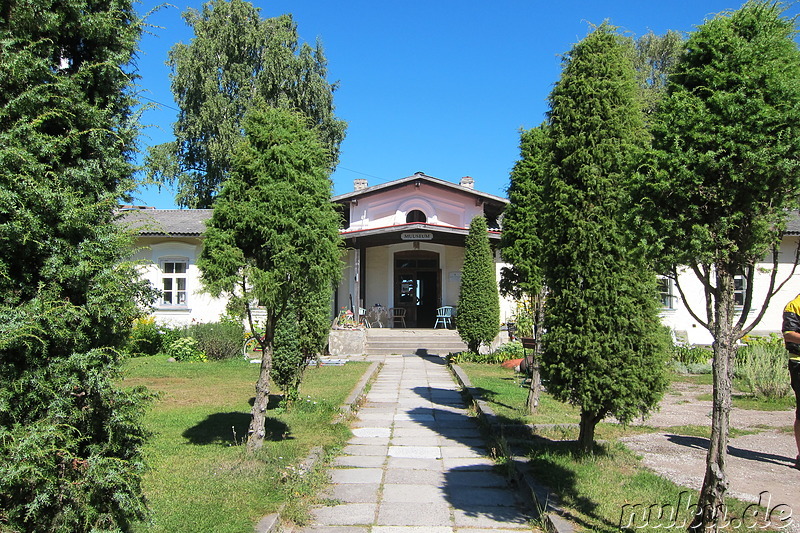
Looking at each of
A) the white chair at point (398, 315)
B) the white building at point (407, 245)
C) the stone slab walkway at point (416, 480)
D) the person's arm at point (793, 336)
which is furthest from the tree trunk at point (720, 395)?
the white chair at point (398, 315)

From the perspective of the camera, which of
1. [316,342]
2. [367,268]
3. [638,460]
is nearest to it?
[638,460]

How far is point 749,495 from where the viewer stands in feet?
16.2

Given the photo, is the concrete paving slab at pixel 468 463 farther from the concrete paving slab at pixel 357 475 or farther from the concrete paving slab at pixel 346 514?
the concrete paving slab at pixel 346 514

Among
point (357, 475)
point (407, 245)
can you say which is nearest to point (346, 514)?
point (357, 475)

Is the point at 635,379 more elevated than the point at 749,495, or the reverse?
the point at 635,379

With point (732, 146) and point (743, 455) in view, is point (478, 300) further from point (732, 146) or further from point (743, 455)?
point (732, 146)

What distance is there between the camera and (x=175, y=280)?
65.0 ft

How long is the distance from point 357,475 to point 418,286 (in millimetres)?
17751

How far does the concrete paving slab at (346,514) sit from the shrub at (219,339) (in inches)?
458

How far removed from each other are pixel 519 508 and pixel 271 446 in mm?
2859

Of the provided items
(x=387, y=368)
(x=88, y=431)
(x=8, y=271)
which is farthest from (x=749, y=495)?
(x=387, y=368)

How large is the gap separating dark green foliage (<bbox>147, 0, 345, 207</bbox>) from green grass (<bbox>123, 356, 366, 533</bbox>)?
19.6 m

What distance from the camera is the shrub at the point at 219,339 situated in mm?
16078

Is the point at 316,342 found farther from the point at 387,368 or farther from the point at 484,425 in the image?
the point at 387,368
